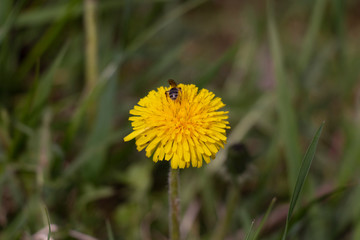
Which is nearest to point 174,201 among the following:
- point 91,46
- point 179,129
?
point 179,129

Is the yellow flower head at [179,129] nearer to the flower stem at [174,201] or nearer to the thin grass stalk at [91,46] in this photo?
the flower stem at [174,201]

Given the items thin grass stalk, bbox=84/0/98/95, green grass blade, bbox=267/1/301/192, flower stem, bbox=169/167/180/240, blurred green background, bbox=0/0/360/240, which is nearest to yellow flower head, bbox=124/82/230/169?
flower stem, bbox=169/167/180/240

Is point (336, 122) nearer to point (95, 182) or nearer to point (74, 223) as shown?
point (95, 182)

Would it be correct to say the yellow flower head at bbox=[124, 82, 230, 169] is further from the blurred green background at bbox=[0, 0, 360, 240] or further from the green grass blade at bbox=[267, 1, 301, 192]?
the green grass blade at bbox=[267, 1, 301, 192]

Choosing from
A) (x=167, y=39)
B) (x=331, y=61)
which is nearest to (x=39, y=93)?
(x=167, y=39)

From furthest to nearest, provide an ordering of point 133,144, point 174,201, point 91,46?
point 91,46 < point 133,144 < point 174,201

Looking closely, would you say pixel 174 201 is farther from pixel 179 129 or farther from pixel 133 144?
pixel 133 144
